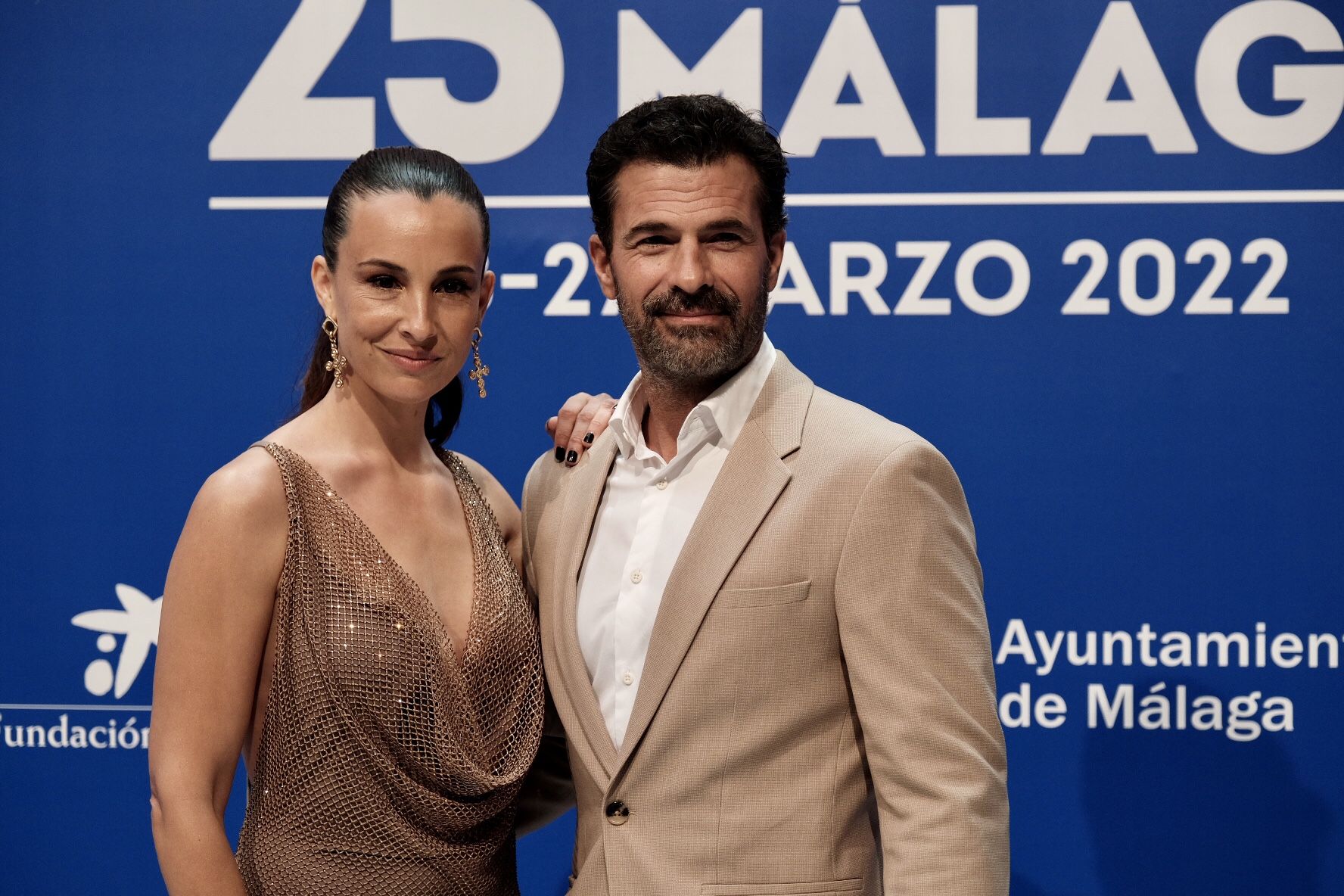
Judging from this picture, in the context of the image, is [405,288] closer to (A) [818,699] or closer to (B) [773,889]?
(A) [818,699]

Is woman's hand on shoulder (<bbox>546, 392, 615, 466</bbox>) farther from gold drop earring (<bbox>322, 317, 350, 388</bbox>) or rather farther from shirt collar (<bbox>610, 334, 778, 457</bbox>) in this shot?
gold drop earring (<bbox>322, 317, 350, 388</bbox>)

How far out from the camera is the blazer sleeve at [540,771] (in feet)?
7.36

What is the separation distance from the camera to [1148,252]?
2.99 meters

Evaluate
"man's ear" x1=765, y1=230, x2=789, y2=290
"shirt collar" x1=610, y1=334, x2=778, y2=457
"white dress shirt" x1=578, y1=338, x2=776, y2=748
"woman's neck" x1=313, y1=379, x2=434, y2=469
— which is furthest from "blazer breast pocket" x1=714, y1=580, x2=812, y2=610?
"woman's neck" x1=313, y1=379, x2=434, y2=469

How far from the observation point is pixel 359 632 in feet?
6.35

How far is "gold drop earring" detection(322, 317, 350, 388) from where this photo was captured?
2.07 meters

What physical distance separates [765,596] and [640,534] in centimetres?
25

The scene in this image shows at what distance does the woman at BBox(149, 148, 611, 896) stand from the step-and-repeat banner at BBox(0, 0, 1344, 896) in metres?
1.07

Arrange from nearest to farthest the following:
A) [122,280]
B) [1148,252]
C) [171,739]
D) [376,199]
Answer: [171,739] < [376,199] < [1148,252] < [122,280]

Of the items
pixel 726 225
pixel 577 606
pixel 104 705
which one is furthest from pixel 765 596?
pixel 104 705

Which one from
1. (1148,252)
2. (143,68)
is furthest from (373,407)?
(1148,252)

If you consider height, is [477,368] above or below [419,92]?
below

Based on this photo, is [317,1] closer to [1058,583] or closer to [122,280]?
[122,280]

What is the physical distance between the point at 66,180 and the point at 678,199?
1.93 metres
